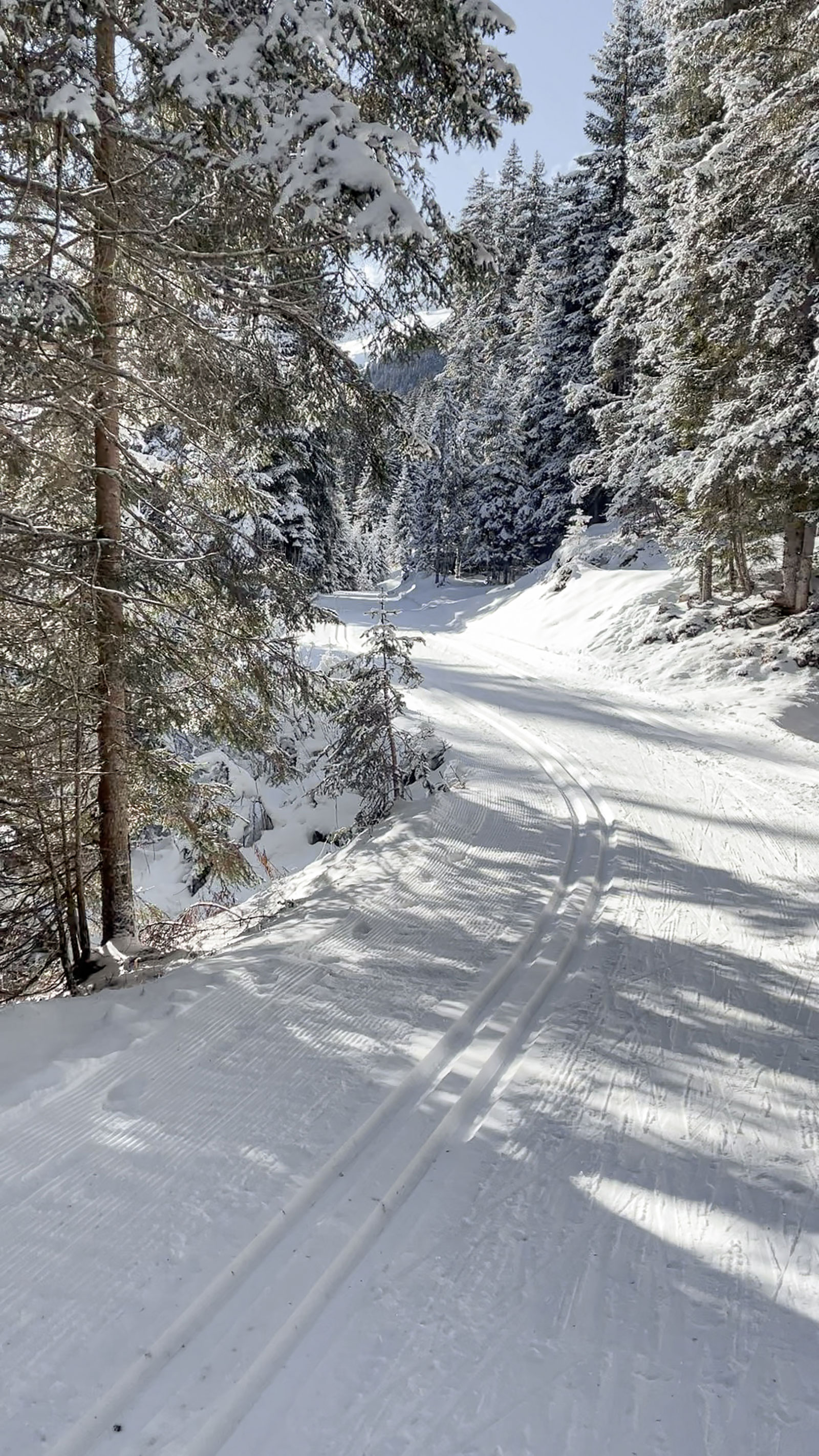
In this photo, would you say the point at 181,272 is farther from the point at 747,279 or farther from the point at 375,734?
the point at 747,279

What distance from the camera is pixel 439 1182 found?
2805mm

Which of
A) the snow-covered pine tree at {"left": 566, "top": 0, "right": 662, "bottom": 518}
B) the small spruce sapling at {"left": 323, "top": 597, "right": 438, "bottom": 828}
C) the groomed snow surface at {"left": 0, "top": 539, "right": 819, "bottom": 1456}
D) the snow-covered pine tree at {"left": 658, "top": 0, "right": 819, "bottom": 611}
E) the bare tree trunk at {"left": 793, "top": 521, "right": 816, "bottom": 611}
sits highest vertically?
the snow-covered pine tree at {"left": 566, "top": 0, "right": 662, "bottom": 518}

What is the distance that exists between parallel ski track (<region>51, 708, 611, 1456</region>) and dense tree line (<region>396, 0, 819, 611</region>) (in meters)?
3.77

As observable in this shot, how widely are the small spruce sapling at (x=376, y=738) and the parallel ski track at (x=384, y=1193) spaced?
2.73 m

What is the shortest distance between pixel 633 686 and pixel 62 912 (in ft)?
34.8

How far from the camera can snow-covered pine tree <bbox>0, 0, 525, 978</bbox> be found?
3309mm

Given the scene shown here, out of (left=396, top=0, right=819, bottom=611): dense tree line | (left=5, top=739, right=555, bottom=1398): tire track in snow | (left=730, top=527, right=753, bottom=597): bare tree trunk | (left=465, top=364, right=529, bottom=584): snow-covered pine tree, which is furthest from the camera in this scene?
(left=465, top=364, right=529, bottom=584): snow-covered pine tree

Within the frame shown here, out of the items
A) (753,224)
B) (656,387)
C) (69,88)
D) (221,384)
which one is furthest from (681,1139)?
(656,387)

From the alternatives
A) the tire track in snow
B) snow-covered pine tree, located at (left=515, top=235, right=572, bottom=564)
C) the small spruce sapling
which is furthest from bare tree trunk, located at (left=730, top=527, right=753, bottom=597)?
snow-covered pine tree, located at (left=515, top=235, right=572, bottom=564)

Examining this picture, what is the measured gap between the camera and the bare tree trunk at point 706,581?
14.7m

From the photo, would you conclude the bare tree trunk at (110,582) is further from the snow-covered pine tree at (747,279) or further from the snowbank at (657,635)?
the snowbank at (657,635)

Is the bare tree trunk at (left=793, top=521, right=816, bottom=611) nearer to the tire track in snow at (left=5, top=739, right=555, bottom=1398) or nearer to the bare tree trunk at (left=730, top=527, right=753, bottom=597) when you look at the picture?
the bare tree trunk at (left=730, top=527, right=753, bottom=597)

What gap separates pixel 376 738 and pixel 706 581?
10280 mm

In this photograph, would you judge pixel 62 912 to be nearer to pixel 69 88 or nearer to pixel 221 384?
pixel 221 384
